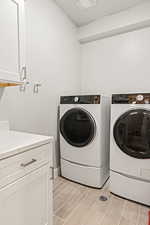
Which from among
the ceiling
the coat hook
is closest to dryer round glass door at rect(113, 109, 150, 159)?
the coat hook

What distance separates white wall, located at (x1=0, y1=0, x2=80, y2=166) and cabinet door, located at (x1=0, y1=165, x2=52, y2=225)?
2.28ft

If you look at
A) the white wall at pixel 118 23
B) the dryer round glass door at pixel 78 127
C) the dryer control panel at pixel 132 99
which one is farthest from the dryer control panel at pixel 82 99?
the white wall at pixel 118 23

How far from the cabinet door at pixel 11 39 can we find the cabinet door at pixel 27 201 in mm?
752

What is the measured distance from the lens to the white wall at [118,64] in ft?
6.91

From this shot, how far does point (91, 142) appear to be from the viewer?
67.2 inches

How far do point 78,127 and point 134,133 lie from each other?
0.68 m

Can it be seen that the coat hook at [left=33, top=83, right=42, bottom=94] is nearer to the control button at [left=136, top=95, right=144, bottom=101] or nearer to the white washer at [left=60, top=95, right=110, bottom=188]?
the white washer at [left=60, top=95, right=110, bottom=188]

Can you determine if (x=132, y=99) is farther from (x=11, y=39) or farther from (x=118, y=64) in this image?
(x=11, y=39)

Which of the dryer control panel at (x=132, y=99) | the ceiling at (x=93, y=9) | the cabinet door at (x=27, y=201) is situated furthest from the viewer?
the ceiling at (x=93, y=9)

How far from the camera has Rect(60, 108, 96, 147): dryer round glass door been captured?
1.70 metres

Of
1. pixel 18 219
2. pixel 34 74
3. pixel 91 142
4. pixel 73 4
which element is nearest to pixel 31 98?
pixel 34 74

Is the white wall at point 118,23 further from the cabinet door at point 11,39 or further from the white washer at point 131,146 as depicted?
the cabinet door at point 11,39

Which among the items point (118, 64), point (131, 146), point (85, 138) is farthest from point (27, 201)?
point (118, 64)

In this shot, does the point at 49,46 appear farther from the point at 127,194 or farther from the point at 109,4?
the point at 127,194
